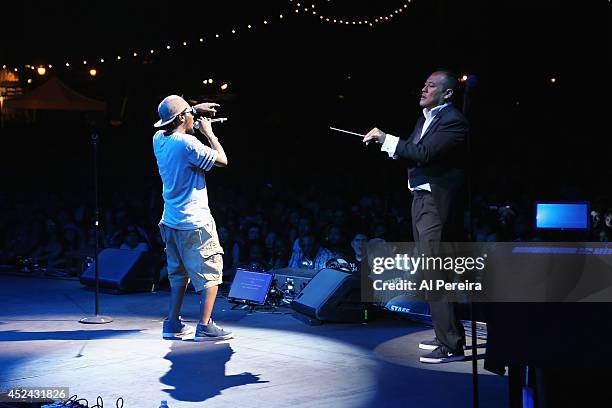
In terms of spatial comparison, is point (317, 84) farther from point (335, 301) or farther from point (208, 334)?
point (208, 334)

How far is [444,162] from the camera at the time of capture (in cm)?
509

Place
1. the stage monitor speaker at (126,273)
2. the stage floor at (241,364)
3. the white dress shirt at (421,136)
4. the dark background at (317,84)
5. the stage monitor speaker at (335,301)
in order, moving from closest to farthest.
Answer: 1. the stage floor at (241,364)
2. the white dress shirt at (421,136)
3. the stage monitor speaker at (335,301)
4. the stage monitor speaker at (126,273)
5. the dark background at (317,84)

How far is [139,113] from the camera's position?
17.7 metres

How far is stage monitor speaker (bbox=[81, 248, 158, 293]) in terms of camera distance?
27.2 ft

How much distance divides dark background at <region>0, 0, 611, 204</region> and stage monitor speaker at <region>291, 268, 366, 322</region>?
147 inches

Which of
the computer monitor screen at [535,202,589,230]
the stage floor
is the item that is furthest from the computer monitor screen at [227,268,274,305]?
the computer monitor screen at [535,202,589,230]

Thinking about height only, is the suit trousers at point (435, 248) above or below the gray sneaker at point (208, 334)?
above

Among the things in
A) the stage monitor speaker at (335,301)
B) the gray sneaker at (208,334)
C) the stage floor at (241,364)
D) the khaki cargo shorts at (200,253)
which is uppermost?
the khaki cargo shorts at (200,253)

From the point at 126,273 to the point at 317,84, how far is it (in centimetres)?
818

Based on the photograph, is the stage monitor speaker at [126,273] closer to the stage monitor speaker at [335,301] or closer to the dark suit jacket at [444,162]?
the stage monitor speaker at [335,301]

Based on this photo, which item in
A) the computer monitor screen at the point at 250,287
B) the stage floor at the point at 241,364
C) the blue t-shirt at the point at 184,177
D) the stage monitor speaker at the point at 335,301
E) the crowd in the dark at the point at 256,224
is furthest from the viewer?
the crowd in the dark at the point at 256,224

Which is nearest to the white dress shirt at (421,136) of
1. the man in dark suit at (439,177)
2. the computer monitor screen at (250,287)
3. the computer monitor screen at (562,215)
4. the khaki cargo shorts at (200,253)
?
the man in dark suit at (439,177)

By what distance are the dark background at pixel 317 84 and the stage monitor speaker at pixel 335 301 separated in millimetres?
3736

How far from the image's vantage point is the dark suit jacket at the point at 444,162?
4984 mm
